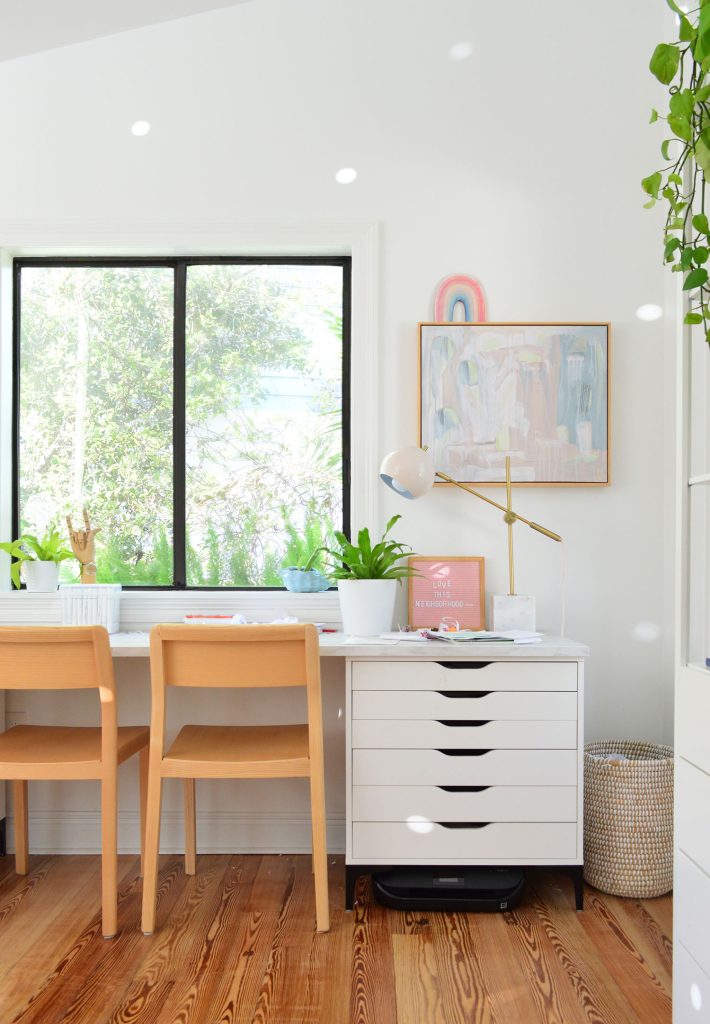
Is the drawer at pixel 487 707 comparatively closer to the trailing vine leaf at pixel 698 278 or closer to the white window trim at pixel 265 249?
the white window trim at pixel 265 249

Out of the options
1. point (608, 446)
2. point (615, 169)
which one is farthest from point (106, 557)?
point (615, 169)

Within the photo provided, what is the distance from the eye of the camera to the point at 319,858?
2312 mm

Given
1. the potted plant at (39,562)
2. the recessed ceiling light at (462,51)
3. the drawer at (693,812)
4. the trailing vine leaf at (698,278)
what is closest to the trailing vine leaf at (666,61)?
the trailing vine leaf at (698,278)

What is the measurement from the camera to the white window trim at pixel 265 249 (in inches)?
118

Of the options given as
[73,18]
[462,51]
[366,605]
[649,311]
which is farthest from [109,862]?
[462,51]

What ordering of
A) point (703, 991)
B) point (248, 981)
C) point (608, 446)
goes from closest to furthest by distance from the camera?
point (703, 991) < point (248, 981) < point (608, 446)

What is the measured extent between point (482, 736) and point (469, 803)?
19 centimetres

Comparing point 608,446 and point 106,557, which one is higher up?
point 608,446

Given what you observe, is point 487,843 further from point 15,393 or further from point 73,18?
point 73,18

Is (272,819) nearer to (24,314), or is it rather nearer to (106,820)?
(106,820)

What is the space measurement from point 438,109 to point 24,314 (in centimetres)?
170

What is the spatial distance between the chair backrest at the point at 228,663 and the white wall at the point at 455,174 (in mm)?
820

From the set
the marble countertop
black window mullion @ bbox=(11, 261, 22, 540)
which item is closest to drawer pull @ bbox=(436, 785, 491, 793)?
the marble countertop

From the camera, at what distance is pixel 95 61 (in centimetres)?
306
